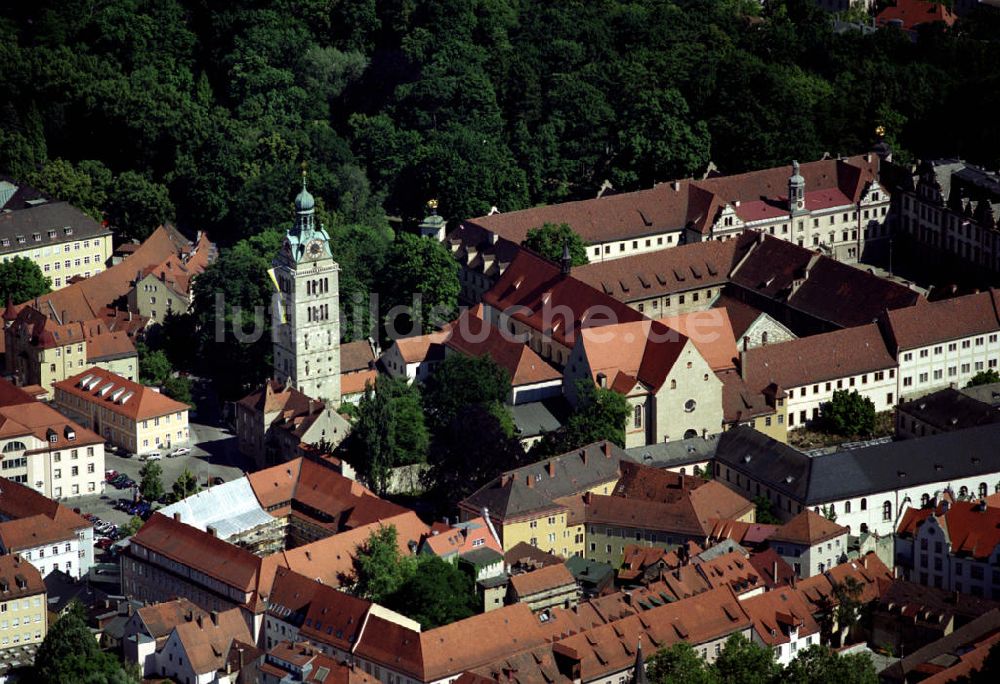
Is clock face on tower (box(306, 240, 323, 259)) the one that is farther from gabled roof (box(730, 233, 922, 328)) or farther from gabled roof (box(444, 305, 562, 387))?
gabled roof (box(730, 233, 922, 328))

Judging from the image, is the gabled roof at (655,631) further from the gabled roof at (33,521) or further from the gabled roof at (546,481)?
the gabled roof at (33,521)

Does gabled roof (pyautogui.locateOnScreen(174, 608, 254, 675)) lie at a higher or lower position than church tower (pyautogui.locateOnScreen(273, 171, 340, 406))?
lower

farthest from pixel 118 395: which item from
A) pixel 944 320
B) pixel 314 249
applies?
pixel 944 320

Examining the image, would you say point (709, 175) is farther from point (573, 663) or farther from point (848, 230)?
point (573, 663)

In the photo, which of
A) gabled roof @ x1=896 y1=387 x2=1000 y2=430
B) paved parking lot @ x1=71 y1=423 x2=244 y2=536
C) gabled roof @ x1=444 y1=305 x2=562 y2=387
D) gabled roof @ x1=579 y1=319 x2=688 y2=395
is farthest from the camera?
gabled roof @ x1=444 y1=305 x2=562 y2=387

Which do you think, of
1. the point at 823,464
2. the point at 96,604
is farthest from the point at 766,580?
the point at 96,604

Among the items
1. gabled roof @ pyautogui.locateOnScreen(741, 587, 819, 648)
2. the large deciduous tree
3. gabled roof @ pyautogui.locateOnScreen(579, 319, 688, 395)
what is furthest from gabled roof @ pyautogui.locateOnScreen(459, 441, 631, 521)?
the large deciduous tree

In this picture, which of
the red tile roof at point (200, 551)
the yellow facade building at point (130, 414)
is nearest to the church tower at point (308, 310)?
the yellow facade building at point (130, 414)
